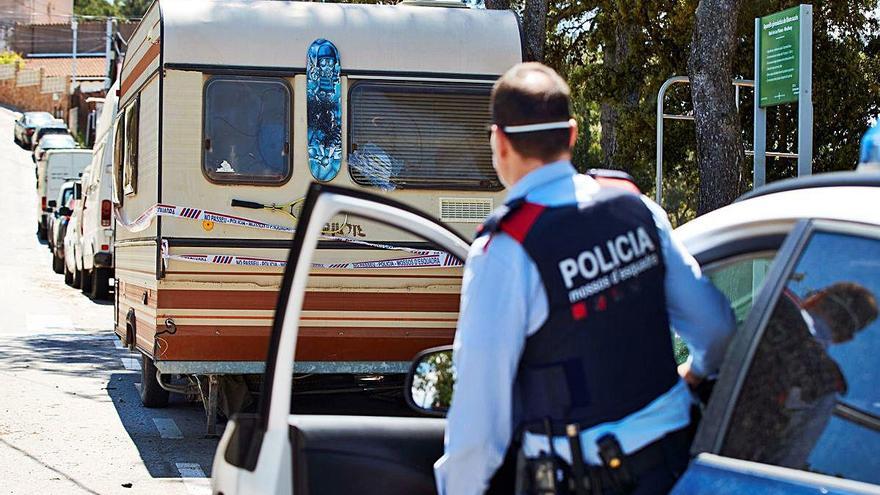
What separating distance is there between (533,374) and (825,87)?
20.4 meters

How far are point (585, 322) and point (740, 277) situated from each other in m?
0.61

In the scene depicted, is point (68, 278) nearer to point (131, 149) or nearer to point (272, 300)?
point (131, 149)

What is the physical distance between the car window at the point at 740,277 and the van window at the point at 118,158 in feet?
28.2

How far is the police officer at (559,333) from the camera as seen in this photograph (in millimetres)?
2816

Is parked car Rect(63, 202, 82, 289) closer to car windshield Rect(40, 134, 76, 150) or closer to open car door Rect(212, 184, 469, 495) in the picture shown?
open car door Rect(212, 184, 469, 495)

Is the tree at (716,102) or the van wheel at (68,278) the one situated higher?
the tree at (716,102)

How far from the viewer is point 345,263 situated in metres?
8.73

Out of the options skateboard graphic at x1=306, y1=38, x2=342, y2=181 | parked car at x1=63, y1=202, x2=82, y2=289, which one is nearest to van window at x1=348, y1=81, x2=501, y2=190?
skateboard graphic at x1=306, y1=38, x2=342, y2=181

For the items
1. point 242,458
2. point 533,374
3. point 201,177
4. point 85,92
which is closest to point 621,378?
point 533,374

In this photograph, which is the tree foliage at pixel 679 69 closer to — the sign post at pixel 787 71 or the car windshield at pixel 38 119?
the sign post at pixel 787 71

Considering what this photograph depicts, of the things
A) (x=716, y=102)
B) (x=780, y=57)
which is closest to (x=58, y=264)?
(x=716, y=102)

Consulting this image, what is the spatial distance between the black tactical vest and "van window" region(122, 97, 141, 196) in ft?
24.9

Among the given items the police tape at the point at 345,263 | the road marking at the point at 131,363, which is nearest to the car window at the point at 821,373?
the police tape at the point at 345,263

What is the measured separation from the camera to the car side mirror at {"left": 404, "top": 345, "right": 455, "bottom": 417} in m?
3.52
